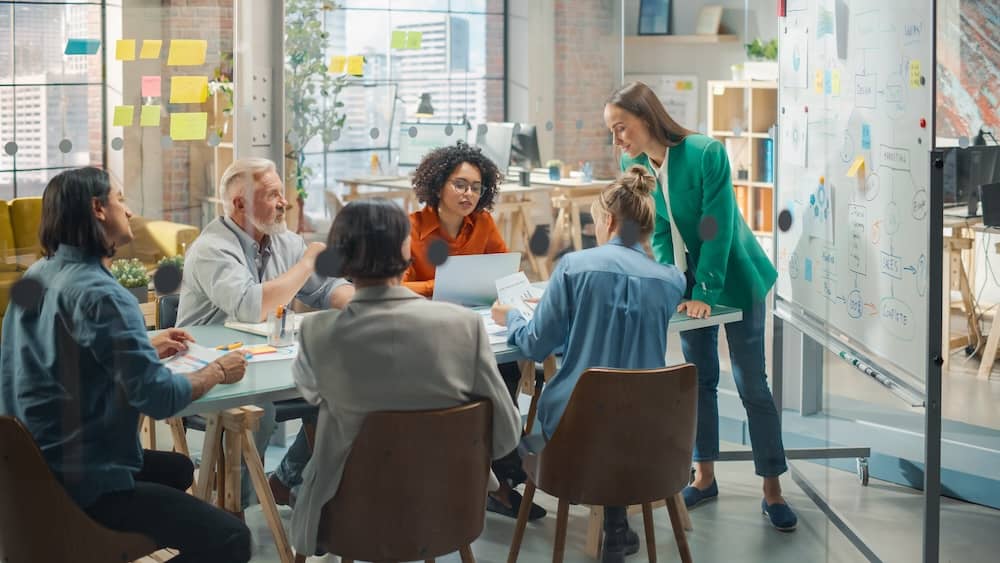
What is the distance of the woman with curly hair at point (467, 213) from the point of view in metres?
3.35

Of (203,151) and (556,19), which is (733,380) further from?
(203,151)

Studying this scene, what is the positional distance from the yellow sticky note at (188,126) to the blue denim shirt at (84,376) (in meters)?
0.72

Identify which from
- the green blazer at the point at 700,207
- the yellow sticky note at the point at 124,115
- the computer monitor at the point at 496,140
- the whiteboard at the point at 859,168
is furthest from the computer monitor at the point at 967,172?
the yellow sticky note at the point at 124,115

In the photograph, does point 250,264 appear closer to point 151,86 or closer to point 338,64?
point 151,86

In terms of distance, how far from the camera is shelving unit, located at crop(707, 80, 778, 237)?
437cm

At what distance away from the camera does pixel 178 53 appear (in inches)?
130

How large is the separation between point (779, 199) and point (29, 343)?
265 centimetres

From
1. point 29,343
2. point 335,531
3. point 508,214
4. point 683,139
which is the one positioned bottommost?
point 335,531

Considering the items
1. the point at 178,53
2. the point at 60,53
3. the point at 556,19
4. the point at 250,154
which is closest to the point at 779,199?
the point at 556,19

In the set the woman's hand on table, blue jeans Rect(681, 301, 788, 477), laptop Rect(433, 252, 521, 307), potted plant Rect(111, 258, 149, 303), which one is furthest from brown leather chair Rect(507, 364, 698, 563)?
potted plant Rect(111, 258, 149, 303)

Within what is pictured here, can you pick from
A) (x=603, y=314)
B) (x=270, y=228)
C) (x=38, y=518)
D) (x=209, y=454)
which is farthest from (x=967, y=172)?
(x=38, y=518)

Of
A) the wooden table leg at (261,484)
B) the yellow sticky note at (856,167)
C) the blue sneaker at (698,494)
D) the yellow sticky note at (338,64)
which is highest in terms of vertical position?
the yellow sticky note at (338,64)

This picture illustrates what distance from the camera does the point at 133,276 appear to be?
9.48ft

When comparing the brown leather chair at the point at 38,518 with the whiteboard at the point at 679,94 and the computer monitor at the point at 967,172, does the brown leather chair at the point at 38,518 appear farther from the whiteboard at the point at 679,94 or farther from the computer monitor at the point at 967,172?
the computer monitor at the point at 967,172
